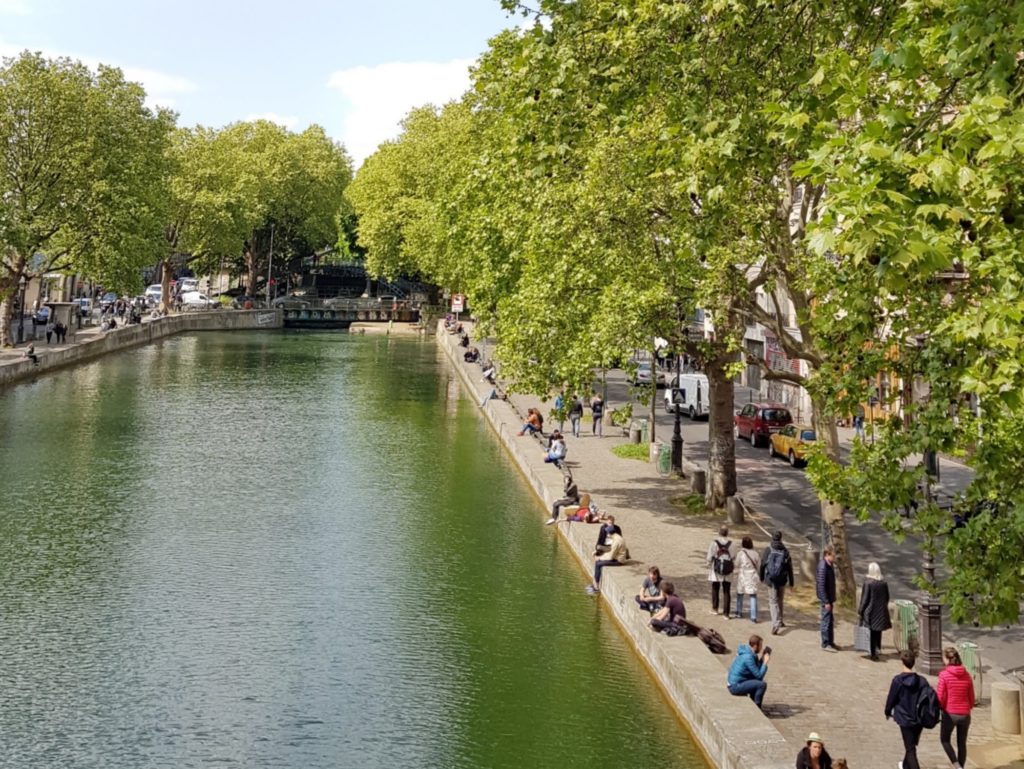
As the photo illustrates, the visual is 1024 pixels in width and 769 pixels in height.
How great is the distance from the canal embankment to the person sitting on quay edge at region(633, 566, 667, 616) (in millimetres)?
41358

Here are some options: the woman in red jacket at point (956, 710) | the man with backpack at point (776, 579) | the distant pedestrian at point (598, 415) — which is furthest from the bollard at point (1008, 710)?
the distant pedestrian at point (598, 415)

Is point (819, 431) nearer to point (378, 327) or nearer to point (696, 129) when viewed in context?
point (696, 129)

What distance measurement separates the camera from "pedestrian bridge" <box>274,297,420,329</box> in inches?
4311

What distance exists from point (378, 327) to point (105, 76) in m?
45.8

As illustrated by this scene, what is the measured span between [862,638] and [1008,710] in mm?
3310

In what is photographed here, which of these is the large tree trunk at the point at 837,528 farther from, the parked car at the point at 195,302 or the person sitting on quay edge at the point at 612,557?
the parked car at the point at 195,302

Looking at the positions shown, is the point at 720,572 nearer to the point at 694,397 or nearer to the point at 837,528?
the point at 837,528

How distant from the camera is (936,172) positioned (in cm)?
805

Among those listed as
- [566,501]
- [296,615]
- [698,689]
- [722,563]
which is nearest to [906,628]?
[722,563]

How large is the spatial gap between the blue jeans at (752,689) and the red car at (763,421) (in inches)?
1047

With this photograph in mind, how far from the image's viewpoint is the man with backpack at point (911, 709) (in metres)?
12.5

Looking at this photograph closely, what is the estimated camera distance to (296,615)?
64.2 feet

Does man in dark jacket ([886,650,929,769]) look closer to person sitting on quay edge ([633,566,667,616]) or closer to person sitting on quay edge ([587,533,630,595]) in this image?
person sitting on quay edge ([633,566,667,616])

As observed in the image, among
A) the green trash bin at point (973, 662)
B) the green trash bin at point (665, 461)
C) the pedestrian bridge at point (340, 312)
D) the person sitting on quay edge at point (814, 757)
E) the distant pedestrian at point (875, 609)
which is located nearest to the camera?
the person sitting on quay edge at point (814, 757)
